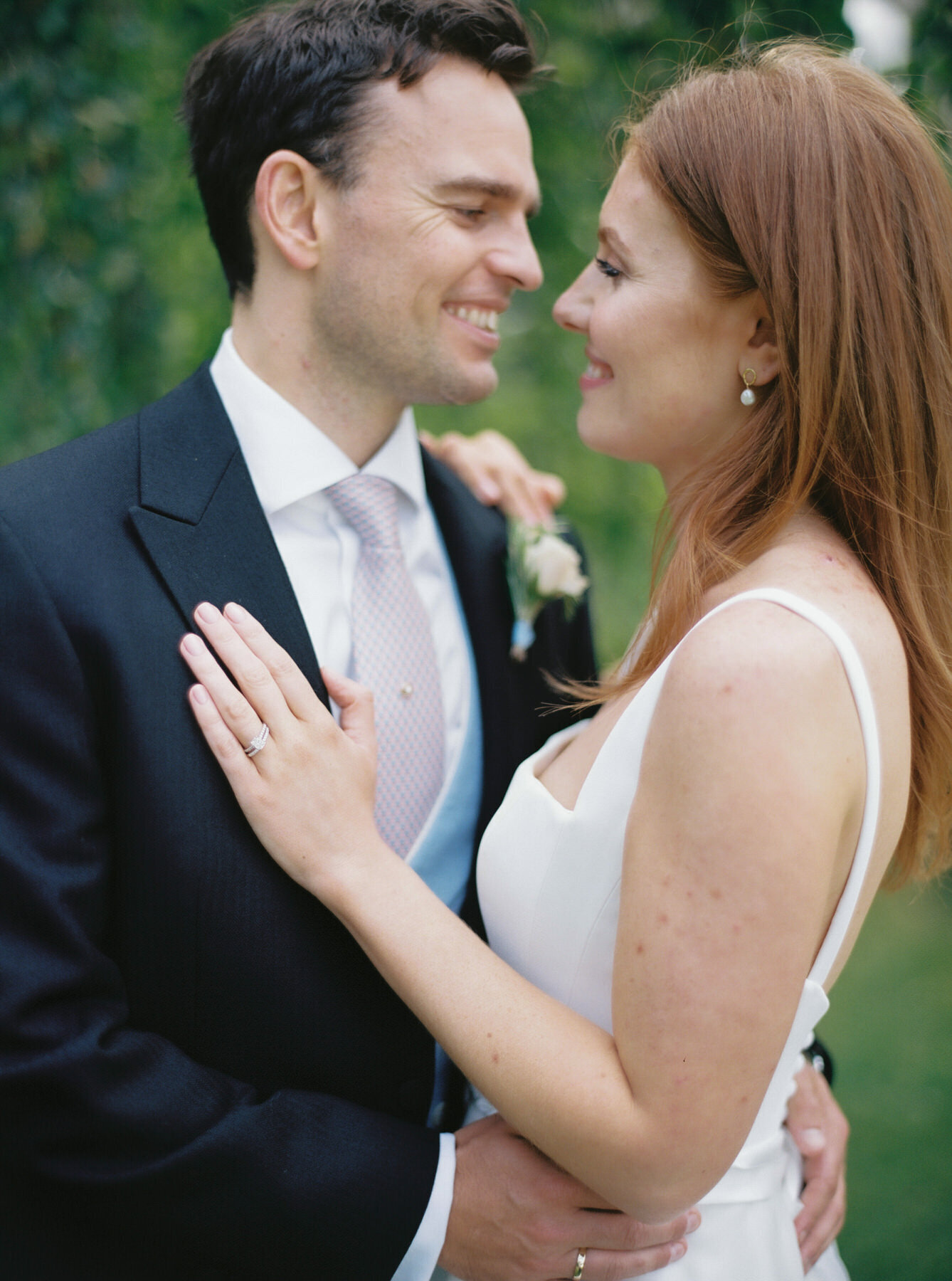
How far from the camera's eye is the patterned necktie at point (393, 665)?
214 cm

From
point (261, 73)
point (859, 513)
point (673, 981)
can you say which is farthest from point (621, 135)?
point (673, 981)

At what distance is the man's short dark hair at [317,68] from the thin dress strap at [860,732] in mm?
1493

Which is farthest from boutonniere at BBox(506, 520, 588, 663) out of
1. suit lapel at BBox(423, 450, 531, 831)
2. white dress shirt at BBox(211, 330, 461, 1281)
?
white dress shirt at BBox(211, 330, 461, 1281)

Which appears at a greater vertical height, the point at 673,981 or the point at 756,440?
the point at 756,440

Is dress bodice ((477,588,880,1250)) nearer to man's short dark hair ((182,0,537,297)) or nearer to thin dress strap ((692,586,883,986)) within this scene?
thin dress strap ((692,586,883,986))

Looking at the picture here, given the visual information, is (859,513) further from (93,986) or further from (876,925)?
(876,925)

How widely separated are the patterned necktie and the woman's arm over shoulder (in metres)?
0.75

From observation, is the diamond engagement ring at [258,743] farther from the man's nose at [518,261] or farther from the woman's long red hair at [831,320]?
the man's nose at [518,261]

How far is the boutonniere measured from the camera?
236cm

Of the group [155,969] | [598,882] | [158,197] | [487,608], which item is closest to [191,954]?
[155,969]

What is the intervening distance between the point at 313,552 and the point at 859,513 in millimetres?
1088

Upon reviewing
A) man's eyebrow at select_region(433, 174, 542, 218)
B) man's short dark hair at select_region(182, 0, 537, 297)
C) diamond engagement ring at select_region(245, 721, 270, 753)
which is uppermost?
man's short dark hair at select_region(182, 0, 537, 297)

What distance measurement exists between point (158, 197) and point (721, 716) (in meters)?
2.88

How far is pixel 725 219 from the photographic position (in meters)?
1.70
